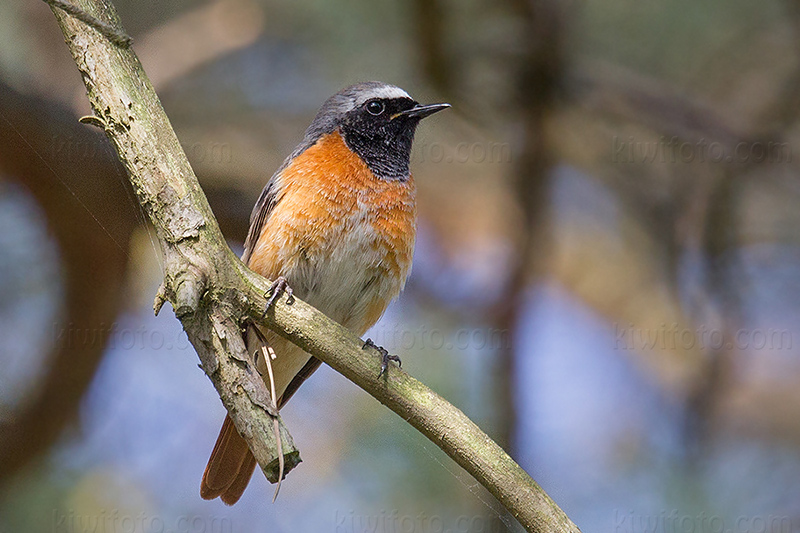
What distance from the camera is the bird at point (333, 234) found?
3.74 meters

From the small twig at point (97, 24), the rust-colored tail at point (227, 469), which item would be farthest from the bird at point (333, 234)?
the small twig at point (97, 24)

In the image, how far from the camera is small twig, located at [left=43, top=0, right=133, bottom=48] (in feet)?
8.86

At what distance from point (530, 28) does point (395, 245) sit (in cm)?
257

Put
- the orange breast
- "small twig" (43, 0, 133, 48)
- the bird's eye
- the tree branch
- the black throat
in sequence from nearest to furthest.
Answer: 1. the tree branch
2. "small twig" (43, 0, 133, 48)
3. the orange breast
4. the black throat
5. the bird's eye

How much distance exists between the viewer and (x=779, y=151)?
19.4ft

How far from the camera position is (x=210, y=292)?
2658 mm

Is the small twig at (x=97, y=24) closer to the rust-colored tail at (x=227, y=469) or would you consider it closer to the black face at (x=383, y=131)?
the black face at (x=383, y=131)

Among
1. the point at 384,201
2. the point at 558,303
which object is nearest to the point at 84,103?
the point at 384,201

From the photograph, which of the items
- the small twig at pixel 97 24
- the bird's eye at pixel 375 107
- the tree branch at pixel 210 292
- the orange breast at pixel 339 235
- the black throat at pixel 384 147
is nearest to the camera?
the tree branch at pixel 210 292

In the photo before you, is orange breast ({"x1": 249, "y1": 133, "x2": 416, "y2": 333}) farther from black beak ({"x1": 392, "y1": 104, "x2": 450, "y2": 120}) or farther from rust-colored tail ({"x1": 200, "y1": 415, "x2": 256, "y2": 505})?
rust-colored tail ({"x1": 200, "y1": 415, "x2": 256, "y2": 505})

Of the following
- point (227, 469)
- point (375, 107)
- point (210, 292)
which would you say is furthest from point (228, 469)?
point (375, 107)

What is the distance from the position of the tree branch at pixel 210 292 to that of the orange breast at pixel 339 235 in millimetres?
917

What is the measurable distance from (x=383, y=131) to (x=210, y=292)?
1894mm

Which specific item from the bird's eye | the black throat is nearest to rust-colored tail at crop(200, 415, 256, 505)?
the black throat
